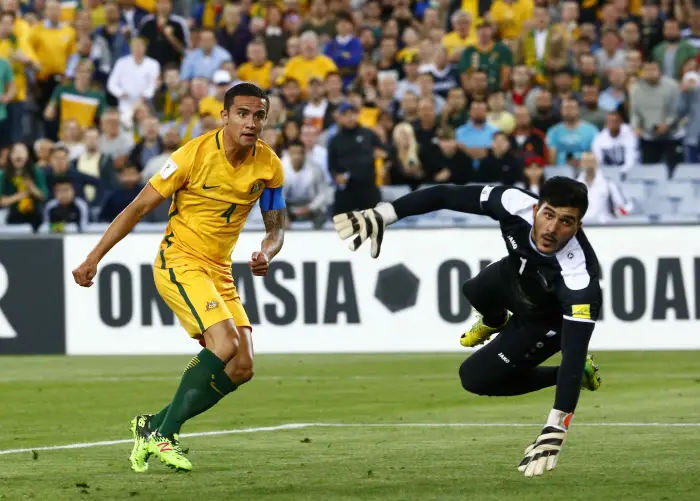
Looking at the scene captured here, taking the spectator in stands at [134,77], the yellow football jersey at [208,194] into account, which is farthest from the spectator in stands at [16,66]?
the yellow football jersey at [208,194]

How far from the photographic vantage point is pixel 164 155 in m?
19.4

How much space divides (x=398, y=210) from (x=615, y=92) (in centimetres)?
1316

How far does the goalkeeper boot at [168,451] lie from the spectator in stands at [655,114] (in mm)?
12577

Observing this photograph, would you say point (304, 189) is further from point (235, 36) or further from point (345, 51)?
point (235, 36)

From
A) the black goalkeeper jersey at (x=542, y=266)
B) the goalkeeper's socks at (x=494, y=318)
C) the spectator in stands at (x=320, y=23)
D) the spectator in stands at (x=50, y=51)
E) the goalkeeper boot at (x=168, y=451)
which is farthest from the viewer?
the spectator in stands at (x=320, y=23)

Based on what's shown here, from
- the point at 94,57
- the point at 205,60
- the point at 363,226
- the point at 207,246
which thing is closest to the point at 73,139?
the point at 94,57

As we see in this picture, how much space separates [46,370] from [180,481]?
843 centimetres

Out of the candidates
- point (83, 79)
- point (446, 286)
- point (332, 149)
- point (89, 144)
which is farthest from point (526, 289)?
point (83, 79)

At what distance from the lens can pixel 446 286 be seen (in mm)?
16547

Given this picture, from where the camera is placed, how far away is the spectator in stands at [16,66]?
20953 millimetres

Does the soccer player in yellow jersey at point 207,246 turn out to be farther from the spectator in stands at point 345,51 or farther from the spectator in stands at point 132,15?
the spectator in stands at point 132,15

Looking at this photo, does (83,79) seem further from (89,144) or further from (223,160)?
(223,160)

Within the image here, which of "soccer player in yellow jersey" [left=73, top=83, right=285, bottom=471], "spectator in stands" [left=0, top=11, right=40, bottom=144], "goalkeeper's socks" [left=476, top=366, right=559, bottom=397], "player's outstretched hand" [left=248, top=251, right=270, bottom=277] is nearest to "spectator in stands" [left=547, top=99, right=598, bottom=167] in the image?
"spectator in stands" [left=0, top=11, right=40, bottom=144]

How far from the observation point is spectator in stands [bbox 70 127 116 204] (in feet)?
64.9
